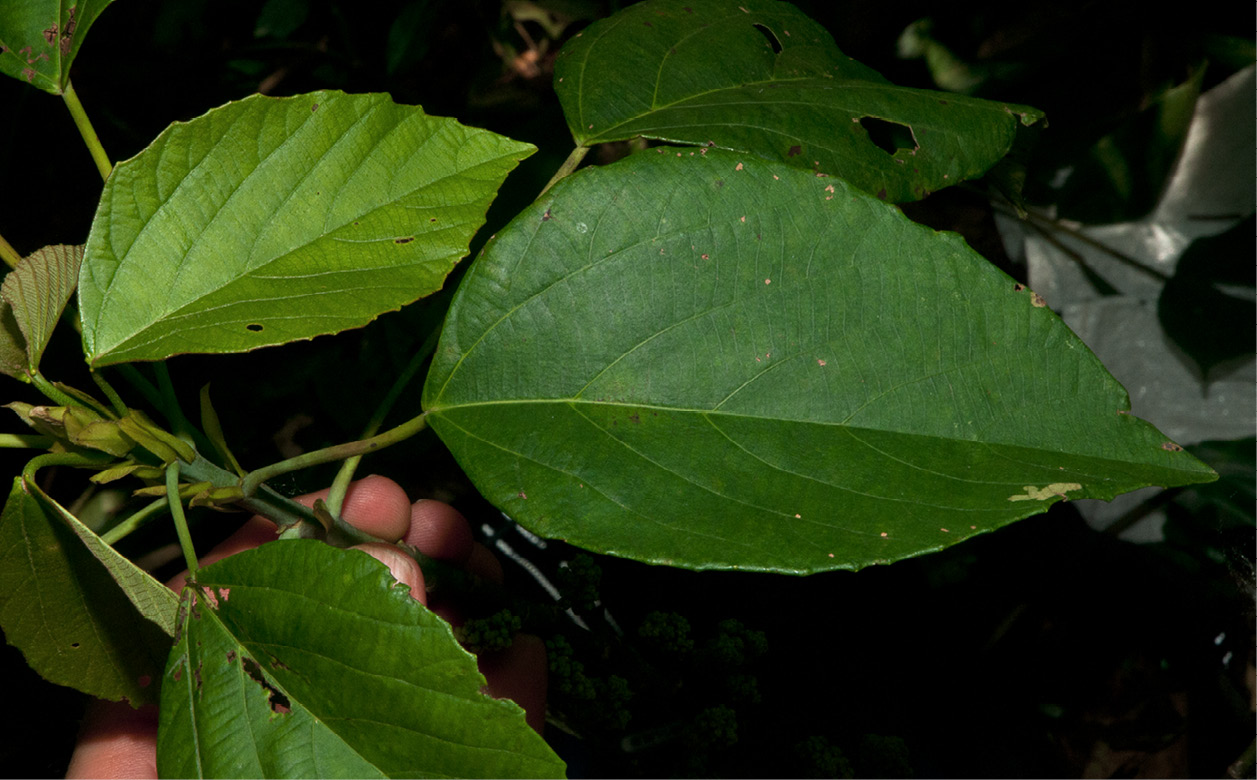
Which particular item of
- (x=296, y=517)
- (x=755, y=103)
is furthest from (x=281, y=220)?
(x=755, y=103)

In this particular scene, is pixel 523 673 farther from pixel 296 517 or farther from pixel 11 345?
pixel 11 345

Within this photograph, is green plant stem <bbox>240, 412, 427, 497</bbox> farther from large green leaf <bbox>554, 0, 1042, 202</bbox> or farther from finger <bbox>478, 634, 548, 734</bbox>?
finger <bbox>478, 634, 548, 734</bbox>

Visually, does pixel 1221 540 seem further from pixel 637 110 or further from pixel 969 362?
pixel 637 110

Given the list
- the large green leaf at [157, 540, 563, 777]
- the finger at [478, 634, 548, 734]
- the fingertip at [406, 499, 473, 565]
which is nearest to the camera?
the large green leaf at [157, 540, 563, 777]

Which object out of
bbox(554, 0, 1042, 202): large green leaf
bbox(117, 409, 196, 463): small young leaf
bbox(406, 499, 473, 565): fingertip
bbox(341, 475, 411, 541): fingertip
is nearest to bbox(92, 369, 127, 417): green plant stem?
bbox(117, 409, 196, 463): small young leaf

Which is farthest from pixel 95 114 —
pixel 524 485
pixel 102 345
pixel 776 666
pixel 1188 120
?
pixel 1188 120
